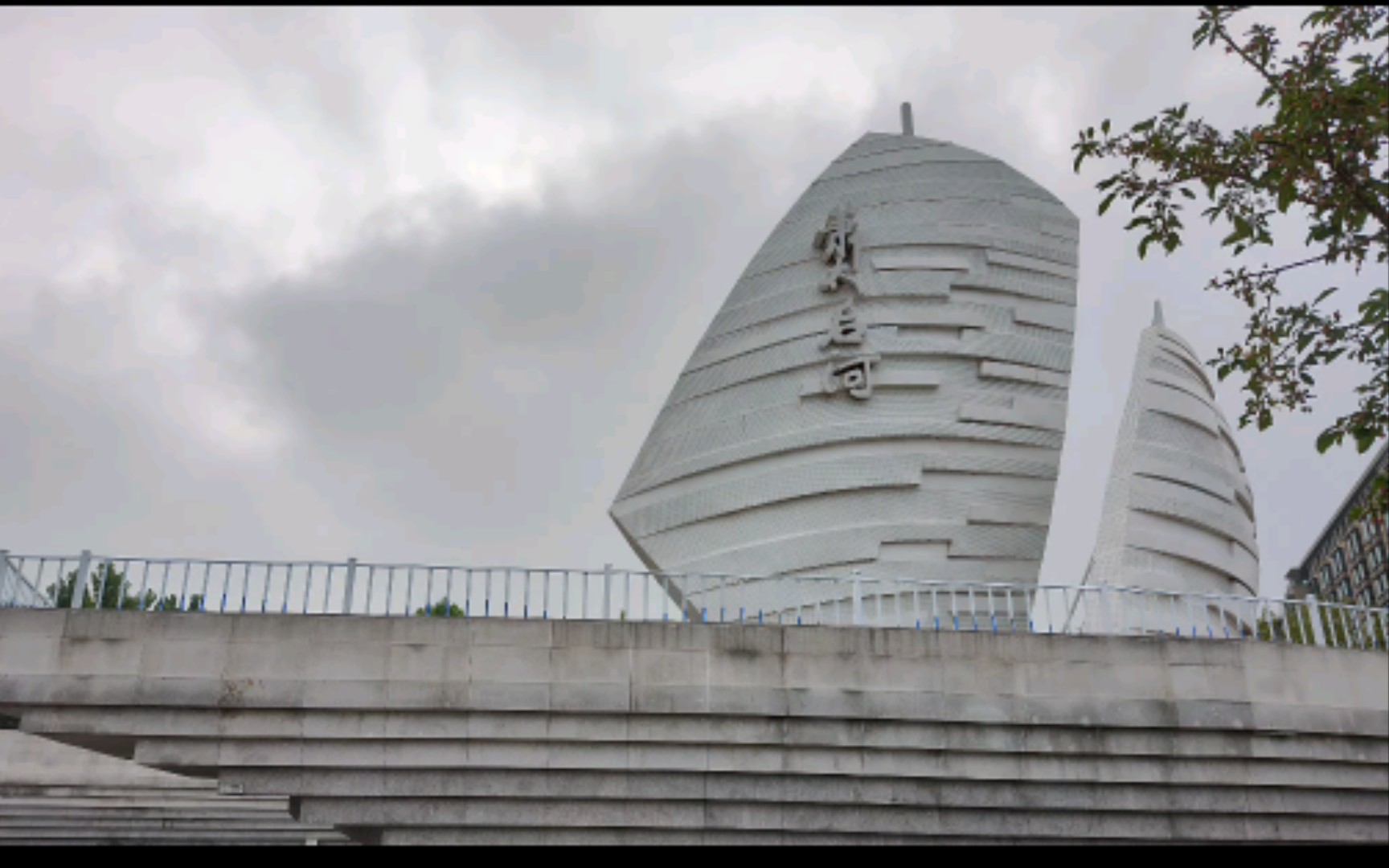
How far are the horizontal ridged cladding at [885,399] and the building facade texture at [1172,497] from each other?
1.19m

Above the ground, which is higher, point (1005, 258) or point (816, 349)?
point (1005, 258)

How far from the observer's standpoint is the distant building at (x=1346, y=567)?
50.5m

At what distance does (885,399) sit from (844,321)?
1221 millimetres

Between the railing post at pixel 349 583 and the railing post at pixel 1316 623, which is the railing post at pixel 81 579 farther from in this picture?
the railing post at pixel 1316 623

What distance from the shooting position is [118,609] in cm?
1017

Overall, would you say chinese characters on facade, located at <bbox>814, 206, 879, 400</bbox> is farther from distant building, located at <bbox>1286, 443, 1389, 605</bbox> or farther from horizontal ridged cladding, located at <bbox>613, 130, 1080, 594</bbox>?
distant building, located at <bbox>1286, 443, 1389, 605</bbox>

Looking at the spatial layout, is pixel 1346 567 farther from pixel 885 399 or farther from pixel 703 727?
pixel 703 727

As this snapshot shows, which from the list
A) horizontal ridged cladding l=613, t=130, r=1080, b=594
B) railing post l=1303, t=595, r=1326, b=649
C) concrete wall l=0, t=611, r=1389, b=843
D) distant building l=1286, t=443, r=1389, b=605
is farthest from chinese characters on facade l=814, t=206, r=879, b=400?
distant building l=1286, t=443, r=1389, b=605

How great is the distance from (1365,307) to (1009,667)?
4.90 metres

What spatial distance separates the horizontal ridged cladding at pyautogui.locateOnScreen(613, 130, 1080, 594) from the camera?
15133 mm

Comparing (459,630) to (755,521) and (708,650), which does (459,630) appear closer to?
(708,650)

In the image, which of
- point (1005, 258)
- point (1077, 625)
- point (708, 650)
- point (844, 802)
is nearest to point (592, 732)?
point (708, 650)

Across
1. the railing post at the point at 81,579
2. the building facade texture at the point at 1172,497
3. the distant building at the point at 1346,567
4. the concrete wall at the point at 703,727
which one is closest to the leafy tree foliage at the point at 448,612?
the concrete wall at the point at 703,727

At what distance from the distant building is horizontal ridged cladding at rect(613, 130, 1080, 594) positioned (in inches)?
1385
